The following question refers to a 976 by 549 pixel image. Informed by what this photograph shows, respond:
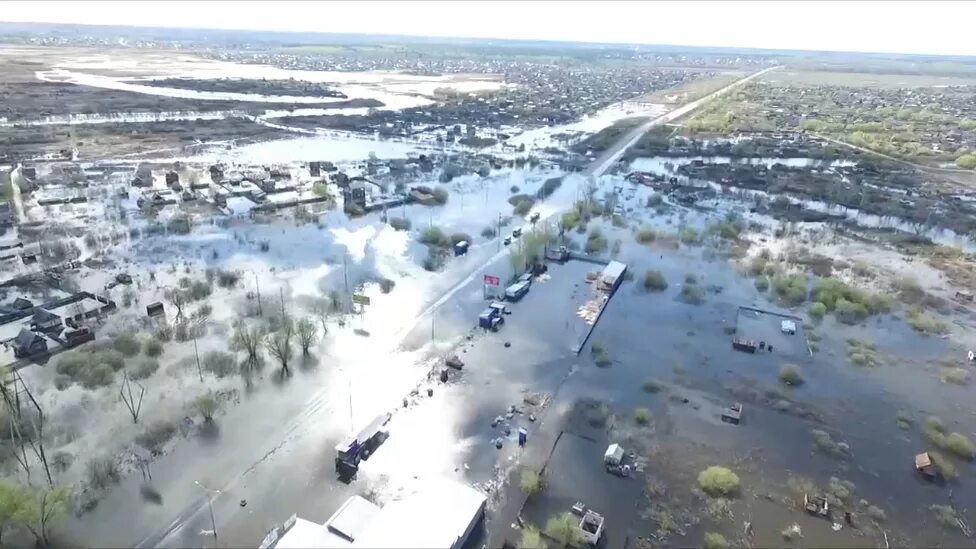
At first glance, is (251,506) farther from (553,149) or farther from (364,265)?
(553,149)

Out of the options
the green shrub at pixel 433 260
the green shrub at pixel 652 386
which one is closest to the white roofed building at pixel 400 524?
the green shrub at pixel 652 386

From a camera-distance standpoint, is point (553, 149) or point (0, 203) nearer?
point (0, 203)

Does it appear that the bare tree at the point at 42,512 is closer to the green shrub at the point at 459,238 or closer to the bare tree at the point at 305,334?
the bare tree at the point at 305,334

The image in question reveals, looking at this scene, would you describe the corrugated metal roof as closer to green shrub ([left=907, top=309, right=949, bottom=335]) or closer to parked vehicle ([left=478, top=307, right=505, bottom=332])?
parked vehicle ([left=478, top=307, right=505, bottom=332])

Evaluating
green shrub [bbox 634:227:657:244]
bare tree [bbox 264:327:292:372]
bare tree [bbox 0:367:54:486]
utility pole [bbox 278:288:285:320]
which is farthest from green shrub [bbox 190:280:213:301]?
green shrub [bbox 634:227:657:244]

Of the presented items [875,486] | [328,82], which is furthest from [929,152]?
[328,82]

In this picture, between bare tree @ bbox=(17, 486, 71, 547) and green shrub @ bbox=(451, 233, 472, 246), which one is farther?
green shrub @ bbox=(451, 233, 472, 246)
